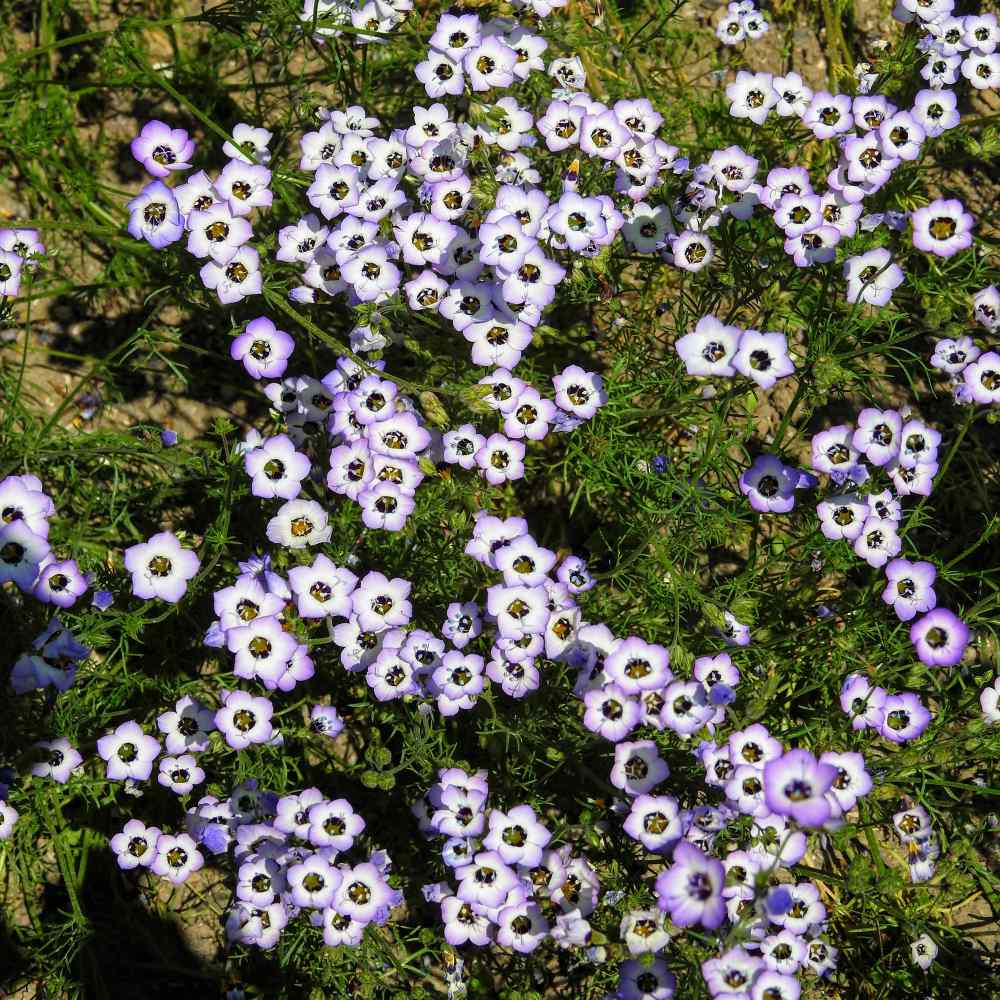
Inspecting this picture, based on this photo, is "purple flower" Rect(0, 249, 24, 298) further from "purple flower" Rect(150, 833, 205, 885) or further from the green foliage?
"purple flower" Rect(150, 833, 205, 885)

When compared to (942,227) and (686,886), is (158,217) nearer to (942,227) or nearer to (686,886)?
(686,886)

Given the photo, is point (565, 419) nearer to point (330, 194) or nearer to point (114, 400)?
point (330, 194)

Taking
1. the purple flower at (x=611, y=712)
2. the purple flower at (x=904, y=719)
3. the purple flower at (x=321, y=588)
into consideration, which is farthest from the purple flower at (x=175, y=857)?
the purple flower at (x=904, y=719)

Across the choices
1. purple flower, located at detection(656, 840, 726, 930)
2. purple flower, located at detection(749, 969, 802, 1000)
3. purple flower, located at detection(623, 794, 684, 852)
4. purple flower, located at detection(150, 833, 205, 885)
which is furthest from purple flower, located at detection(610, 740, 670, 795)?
purple flower, located at detection(150, 833, 205, 885)

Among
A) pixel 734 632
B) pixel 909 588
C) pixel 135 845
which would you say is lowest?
pixel 135 845

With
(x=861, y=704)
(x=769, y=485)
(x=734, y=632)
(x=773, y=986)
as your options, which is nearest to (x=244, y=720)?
(x=734, y=632)

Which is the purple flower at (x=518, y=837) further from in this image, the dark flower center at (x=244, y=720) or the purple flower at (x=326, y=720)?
the dark flower center at (x=244, y=720)

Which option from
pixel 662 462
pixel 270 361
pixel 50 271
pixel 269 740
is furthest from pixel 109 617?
pixel 662 462
